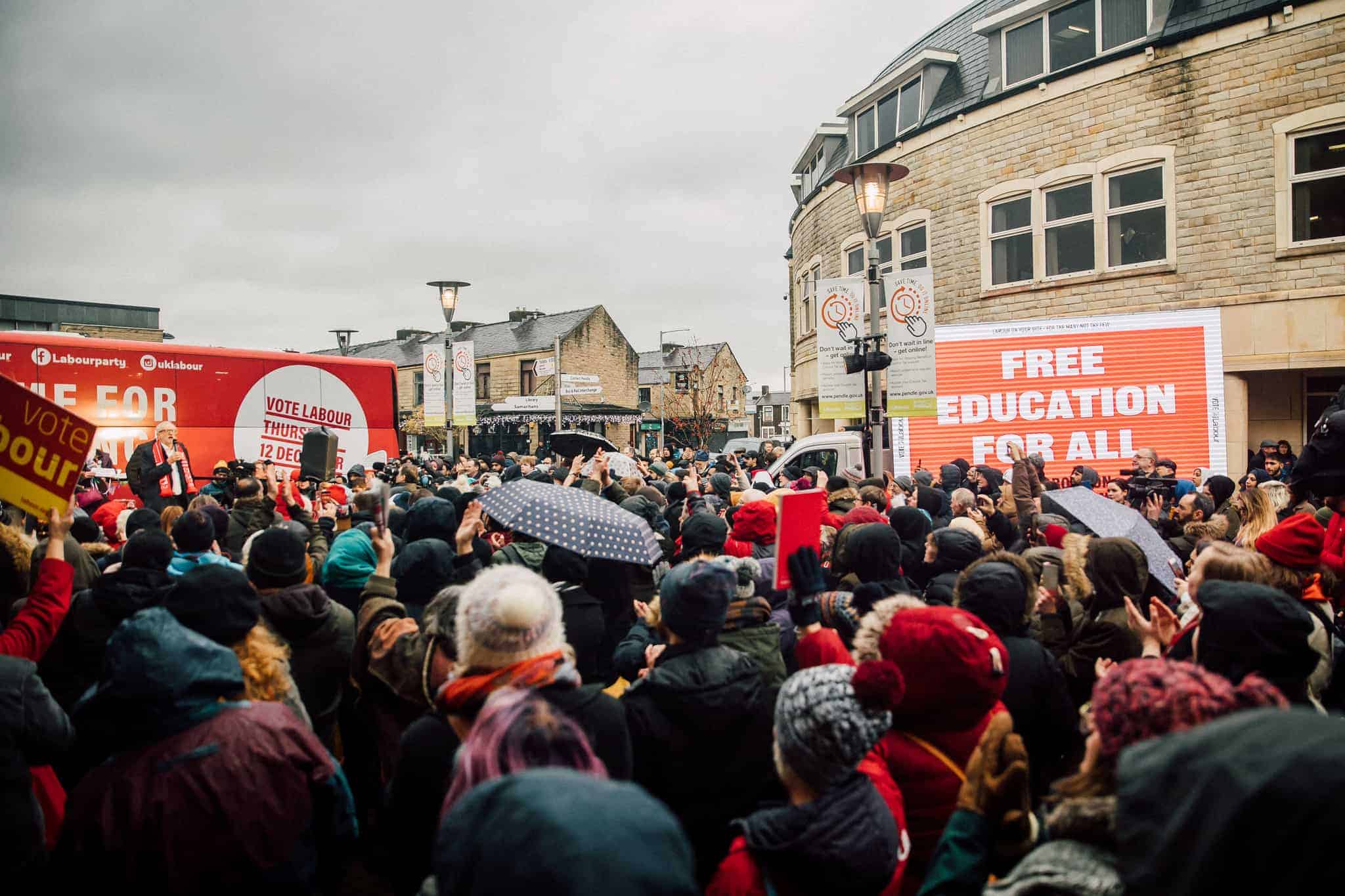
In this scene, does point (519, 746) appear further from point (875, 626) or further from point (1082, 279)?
point (1082, 279)

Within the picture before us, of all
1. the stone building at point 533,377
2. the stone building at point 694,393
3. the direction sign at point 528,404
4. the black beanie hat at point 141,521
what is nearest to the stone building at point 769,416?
the stone building at point 694,393

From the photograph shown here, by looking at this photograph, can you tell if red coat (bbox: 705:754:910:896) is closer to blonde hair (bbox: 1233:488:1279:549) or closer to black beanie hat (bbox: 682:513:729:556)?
black beanie hat (bbox: 682:513:729:556)

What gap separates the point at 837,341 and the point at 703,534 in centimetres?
739

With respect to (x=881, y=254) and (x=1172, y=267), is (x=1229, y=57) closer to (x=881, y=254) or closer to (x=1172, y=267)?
(x=1172, y=267)

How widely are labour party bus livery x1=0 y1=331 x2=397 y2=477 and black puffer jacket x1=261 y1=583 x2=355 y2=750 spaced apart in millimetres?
11199

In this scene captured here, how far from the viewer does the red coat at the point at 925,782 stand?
2.58m

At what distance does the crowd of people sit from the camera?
1.21 metres

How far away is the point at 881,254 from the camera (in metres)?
21.5

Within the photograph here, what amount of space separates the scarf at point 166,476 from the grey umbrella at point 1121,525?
9567 mm

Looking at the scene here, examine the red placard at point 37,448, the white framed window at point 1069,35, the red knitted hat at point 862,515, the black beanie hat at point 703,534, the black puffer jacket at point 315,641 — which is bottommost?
the black puffer jacket at point 315,641

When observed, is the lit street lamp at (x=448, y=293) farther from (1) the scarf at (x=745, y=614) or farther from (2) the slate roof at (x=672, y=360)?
(2) the slate roof at (x=672, y=360)

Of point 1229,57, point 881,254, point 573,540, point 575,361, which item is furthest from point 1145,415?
point 575,361

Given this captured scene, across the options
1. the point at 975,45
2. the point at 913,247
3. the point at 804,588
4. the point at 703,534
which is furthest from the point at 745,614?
the point at 975,45

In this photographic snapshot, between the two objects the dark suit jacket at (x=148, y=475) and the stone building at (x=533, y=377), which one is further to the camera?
the stone building at (x=533, y=377)
